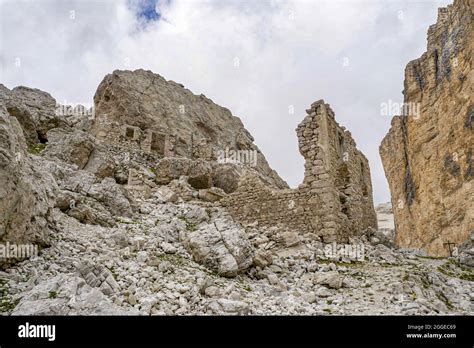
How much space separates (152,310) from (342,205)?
29.4ft

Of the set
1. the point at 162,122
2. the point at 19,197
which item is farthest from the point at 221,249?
the point at 162,122

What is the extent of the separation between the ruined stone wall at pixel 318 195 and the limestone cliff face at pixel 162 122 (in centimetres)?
1591

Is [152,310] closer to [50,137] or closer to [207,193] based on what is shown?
[207,193]

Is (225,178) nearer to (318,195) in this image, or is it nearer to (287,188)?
(287,188)

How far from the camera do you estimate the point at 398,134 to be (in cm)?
3628

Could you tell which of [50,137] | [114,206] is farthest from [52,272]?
[50,137]

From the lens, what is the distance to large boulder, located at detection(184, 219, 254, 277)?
9383 millimetres

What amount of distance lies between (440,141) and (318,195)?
2103 cm

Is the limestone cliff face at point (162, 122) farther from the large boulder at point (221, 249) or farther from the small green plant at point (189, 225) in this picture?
the large boulder at point (221, 249)

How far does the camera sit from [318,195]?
12.5 metres

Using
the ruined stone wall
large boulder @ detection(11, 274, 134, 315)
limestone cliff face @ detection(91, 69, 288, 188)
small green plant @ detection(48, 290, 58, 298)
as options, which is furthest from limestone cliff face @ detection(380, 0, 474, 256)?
small green plant @ detection(48, 290, 58, 298)

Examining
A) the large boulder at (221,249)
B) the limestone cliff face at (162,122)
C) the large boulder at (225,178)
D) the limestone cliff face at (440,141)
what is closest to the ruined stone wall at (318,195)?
the large boulder at (221,249)

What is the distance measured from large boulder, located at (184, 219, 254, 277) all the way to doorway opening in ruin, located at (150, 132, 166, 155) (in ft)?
80.7

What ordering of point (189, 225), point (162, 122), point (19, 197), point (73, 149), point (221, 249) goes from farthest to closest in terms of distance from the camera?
point (162, 122)
point (73, 149)
point (189, 225)
point (221, 249)
point (19, 197)
